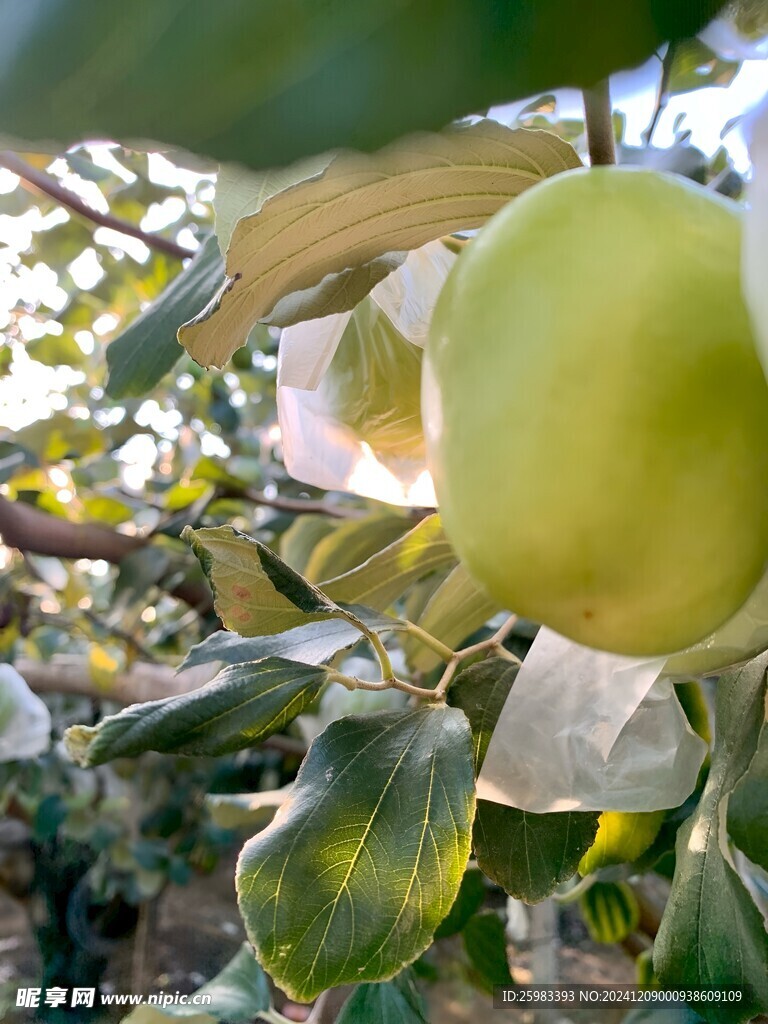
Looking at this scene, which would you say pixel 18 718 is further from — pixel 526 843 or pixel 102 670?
pixel 526 843

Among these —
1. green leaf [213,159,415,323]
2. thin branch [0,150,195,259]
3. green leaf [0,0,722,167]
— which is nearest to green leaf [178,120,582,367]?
green leaf [213,159,415,323]

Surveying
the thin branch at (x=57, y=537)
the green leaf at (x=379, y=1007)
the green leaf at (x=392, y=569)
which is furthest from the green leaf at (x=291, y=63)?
the thin branch at (x=57, y=537)

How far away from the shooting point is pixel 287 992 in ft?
0.96

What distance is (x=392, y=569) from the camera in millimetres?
519

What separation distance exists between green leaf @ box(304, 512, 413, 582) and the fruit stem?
52 centimetres

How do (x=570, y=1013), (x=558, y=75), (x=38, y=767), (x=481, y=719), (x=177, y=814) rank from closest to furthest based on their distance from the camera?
1. (x=558, y=75)
2. (x=481, y=719)
3. (x=570, y=1013)
4. (x=38, y=767)
5. (x=177, y=814)

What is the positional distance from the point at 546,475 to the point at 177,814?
1.76m

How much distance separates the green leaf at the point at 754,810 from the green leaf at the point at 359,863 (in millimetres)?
189

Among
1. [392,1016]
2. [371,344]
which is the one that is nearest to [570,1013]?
[392,1016]

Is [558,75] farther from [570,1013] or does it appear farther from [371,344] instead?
[570,1013]

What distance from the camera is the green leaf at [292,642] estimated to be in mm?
380

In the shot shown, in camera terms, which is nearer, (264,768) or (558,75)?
(558,75)

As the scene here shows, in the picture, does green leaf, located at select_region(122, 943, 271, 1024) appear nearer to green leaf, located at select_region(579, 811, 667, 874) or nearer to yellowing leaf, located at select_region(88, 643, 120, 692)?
green leaf, located at select_region(579, 811, 667, 874)

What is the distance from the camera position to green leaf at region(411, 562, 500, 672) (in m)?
0.51
